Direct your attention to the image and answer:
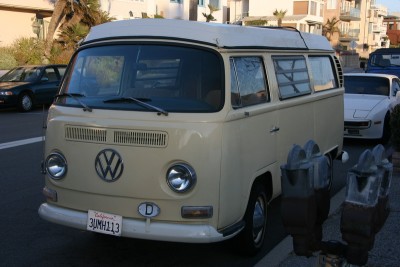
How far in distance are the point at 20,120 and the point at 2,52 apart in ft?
38.3

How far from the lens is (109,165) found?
13.6ft

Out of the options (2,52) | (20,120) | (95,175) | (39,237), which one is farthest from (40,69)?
(95,175)

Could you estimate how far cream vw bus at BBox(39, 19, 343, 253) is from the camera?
157 inches

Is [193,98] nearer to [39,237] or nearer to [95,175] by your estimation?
[95,175]

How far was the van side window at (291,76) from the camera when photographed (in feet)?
17.4

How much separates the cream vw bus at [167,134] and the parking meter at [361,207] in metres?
1.48

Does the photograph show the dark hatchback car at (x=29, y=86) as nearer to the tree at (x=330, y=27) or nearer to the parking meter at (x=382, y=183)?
the parking meter at (x=382, y=183)

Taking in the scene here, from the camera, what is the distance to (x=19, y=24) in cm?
2784

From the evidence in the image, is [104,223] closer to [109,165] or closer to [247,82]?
[109,165]

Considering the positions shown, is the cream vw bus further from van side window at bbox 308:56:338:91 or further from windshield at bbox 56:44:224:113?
van side window at bbox 308:56:338:91

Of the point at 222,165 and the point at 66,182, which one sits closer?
the point at 222,165

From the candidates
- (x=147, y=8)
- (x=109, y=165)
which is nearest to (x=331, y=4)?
(x=147, y=8)

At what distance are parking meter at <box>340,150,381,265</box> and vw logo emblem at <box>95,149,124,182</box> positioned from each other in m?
2.01

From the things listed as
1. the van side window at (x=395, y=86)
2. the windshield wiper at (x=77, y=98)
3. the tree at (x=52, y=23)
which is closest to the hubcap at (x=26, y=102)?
the tree at (x=52, y=23)
